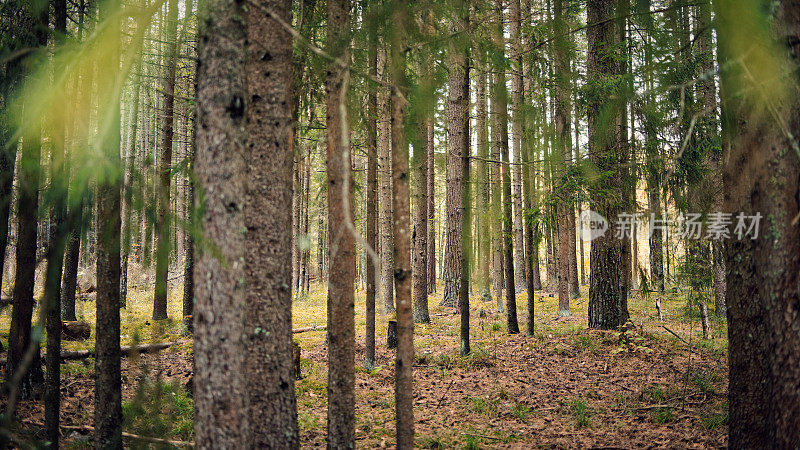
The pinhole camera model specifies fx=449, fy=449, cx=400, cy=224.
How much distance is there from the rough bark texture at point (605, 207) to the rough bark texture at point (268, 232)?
772cm

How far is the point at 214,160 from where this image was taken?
276 cm

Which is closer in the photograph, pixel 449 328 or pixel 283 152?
pixel 283 152

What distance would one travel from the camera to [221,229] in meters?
2.75

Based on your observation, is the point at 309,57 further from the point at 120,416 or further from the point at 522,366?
the point at 522,366

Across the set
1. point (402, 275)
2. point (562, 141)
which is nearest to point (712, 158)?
point (562, 141)

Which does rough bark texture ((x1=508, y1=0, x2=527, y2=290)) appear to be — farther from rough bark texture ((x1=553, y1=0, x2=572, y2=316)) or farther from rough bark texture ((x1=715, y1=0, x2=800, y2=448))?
rough bark texture ((x1=715, y1=0, x2=800, y2=448))

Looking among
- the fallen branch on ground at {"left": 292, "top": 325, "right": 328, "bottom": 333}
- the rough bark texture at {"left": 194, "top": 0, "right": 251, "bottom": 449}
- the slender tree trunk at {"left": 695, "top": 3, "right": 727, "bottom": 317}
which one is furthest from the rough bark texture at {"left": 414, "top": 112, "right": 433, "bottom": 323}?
the rough bark texture at {"left": 194, "top": 0, "right": 251, "bottom": 449}

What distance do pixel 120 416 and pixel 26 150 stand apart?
2924mm

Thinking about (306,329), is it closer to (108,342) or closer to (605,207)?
(605,207)

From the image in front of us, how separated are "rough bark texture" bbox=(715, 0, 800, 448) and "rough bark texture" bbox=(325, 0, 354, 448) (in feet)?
11.1

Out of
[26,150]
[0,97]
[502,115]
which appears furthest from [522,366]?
[0,97]

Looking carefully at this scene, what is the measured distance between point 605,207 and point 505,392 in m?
5.32

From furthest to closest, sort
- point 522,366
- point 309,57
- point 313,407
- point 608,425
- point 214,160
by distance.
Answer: point 522,366 < point 313,407 < point 608,425 < point 309,57 < point 214,160

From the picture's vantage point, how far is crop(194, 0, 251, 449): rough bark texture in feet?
9.04
